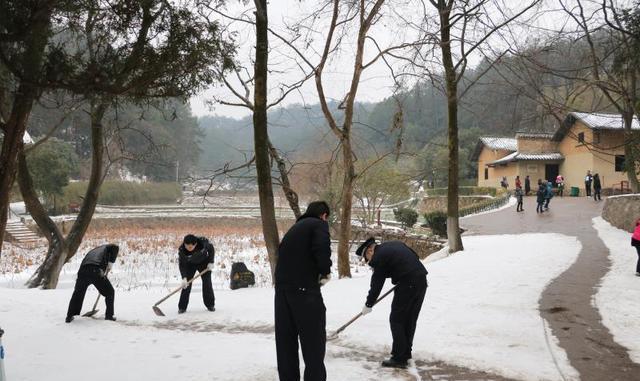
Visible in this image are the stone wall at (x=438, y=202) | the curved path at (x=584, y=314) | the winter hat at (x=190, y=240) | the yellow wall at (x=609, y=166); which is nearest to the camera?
the curved path at (x=584, y=314)

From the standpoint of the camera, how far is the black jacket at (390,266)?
5.36 m

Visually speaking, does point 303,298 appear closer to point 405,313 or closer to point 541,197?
point 405,313

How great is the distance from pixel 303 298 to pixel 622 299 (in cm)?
639

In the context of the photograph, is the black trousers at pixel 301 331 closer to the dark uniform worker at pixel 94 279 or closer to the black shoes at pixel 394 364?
the black shoes at pixel 394 364

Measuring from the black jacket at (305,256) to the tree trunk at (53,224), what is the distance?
32.7 feet

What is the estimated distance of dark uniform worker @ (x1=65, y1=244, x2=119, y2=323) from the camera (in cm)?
770

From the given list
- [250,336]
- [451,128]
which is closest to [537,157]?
[451,128]

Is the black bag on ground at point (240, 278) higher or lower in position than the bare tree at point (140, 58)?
lower

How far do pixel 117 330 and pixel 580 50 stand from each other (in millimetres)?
12676

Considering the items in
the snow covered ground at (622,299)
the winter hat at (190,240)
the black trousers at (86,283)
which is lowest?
the snow covered ground at (622,299)

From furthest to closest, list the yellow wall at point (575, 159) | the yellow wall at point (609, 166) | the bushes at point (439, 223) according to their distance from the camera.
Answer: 1. the yellow wall at point (575, 159)
2. the yellow wall at point (609, 166)
3. the bushes at point (439, 223)

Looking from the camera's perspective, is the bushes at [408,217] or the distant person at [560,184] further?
the distant person at [560,184]

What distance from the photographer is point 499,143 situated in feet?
146

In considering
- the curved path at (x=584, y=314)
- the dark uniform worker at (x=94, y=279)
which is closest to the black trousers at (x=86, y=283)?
the dark uniform worker at (x=94, y=279)
